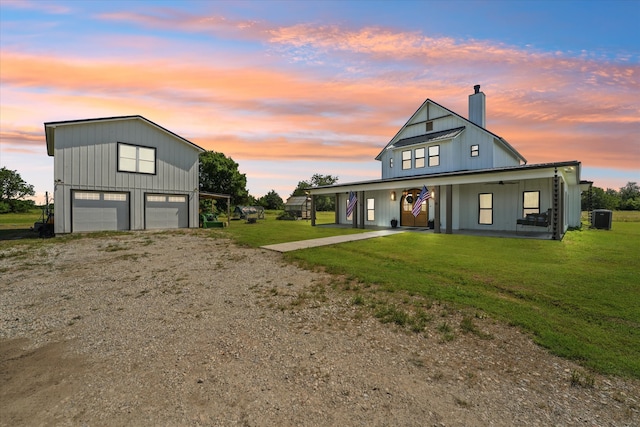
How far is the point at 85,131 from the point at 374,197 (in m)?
19.6

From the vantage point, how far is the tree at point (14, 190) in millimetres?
53375

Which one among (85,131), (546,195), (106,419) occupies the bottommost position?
(106,419)

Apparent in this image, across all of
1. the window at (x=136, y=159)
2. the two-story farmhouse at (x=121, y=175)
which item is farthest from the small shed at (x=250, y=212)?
the window at (x=136, y=159)

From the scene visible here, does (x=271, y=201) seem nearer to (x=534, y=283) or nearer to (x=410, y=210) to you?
(x=410, y=210)

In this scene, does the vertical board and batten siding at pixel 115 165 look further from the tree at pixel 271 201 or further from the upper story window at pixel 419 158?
the tree at pixel 271 201

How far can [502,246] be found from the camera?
11.4 m

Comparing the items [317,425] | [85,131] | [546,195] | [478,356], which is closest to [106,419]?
[317,425]

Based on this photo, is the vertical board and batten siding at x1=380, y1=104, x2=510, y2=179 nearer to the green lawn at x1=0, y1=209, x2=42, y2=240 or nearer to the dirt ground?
the dirt ground

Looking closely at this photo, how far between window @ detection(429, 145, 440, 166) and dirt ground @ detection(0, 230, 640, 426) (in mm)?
17497

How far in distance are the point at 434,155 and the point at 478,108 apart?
18.6ft

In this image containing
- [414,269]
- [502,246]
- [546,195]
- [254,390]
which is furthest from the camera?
[546,195]

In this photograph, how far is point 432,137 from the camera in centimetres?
2130

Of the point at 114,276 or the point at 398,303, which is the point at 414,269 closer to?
the point at 398,303

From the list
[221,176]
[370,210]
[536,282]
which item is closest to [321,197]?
[221,176]
